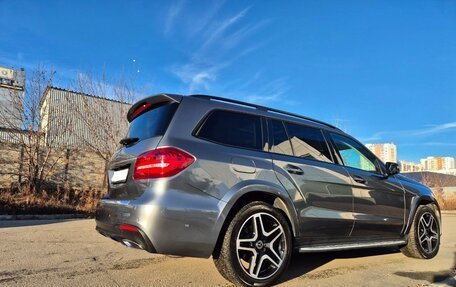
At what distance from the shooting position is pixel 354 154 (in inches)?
223

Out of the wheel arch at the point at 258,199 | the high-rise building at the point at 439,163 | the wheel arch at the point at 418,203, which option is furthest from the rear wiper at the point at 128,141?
the high-rise building at the point at 439,163

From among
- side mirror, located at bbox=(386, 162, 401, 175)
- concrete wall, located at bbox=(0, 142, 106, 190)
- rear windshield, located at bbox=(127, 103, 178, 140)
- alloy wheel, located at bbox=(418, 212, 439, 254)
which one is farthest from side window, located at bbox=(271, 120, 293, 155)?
concrete wall, located at bbox=(0, 142, 106, 190)

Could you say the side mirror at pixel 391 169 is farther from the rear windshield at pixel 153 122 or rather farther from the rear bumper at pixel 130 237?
the rear bumper at pixel 130 237

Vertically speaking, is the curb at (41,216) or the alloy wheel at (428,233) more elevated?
the alloy wheel at (428,233)

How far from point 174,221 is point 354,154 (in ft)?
10.2

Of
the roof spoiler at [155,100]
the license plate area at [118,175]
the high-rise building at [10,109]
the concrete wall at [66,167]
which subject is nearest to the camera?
the license plate area at [118,175]

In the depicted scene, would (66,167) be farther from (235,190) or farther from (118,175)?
(235,190)

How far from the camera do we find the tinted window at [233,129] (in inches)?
162

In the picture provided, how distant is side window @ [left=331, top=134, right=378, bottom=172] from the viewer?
17.9ft

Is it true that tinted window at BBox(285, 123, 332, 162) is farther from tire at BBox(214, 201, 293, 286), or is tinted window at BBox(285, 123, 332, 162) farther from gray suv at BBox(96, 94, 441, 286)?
tire at BBox(214, 201, 293, 286)

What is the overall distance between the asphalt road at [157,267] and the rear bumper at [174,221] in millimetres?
613

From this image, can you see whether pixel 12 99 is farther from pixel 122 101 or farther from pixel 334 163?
pixel 334 163

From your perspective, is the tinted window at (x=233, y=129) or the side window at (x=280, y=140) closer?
the tinted window at (x=233, y=129)

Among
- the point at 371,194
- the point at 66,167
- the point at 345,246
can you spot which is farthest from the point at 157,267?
the point at 66,167
